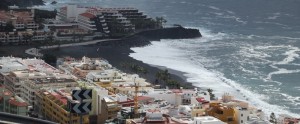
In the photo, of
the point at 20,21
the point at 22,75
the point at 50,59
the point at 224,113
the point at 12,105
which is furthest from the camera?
the point at 20,21

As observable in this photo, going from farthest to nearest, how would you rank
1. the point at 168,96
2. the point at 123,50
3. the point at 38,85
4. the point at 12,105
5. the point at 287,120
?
the point at 123,50
the point at 38,85
the point at 168,96
the point at 287,120
the point at 12,105

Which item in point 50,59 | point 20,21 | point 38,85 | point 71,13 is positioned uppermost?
point 71,13

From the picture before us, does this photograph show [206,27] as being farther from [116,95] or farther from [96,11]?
[116,95]

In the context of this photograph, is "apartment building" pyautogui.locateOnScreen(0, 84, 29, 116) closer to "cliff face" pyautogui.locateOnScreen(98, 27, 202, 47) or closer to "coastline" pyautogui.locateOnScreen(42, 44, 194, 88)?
"coastline" pyautogui.locateOnScreen(42, 44, 194, 88)

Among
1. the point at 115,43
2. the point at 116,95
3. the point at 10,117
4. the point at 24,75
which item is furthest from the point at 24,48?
the point at 10,117

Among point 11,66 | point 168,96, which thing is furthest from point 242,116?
point 11,66

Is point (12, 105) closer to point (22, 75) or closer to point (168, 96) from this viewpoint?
point (22, 75)

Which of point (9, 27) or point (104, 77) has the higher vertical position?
point (9, 27)

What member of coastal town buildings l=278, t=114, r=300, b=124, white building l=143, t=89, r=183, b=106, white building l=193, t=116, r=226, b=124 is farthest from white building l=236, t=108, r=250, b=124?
white building l=143, t=89, r=183, b=106
